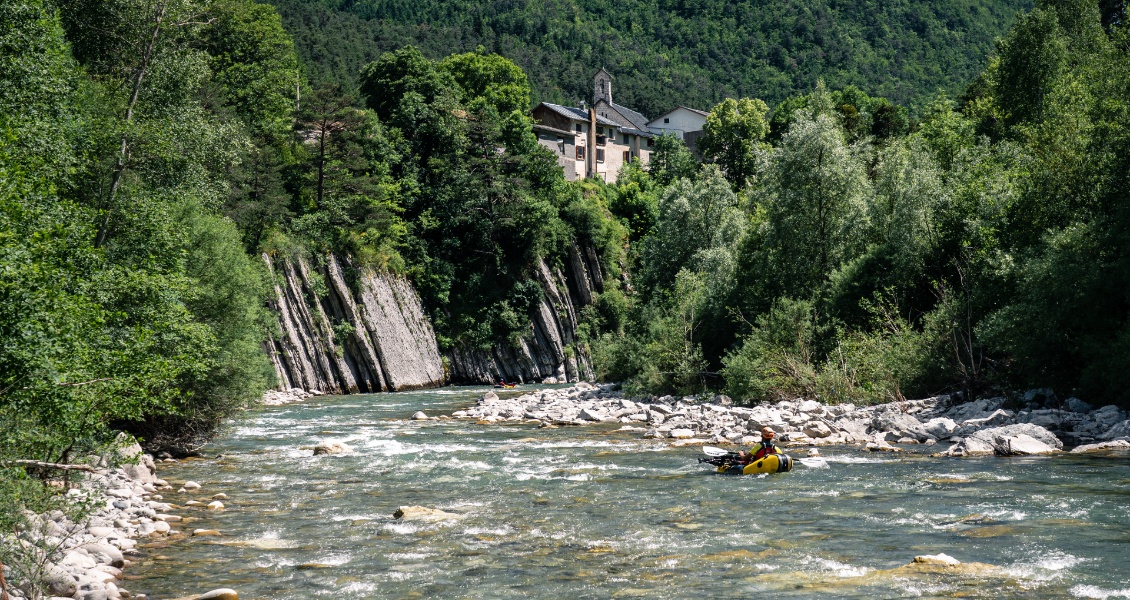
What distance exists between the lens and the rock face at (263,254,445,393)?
160ft

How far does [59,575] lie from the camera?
10383 millimetres

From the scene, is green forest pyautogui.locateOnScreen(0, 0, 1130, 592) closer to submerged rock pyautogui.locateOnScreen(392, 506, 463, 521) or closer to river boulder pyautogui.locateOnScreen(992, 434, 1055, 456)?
river boulder pyautogui.locateOnScreen(992, 434, 1055, 456)

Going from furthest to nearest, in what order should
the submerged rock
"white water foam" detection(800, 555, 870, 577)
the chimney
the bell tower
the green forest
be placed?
the bell tower
the chimney
the submerged rock
the green forest
"white water foam" detection(800, 555, 870, 577)

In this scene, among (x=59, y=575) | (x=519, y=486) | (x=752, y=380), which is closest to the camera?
(x=59, y=575)

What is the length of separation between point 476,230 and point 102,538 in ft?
178

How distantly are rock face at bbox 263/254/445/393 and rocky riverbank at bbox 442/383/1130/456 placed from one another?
18573mm

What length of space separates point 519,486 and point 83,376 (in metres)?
9.53

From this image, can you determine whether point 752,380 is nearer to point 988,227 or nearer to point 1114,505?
point 988,227

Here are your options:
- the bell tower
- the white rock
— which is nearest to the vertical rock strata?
the white rock

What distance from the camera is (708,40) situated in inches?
6363

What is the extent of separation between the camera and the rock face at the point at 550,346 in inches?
2557

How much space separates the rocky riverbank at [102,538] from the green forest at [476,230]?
Answer: 66 centimetres

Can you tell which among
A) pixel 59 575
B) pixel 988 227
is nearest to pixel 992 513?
pixel 59 575

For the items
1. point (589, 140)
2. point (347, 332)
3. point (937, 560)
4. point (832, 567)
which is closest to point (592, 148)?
point (589, 140)
